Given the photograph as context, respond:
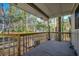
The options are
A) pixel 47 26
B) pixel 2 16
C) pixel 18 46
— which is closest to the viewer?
pixel 18 46

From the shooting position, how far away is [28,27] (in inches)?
191

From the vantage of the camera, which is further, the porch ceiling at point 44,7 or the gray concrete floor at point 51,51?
the porch ceiling at point 44,7

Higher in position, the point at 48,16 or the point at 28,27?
the point at 48,16

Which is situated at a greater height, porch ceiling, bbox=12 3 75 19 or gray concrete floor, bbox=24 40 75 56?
porch ceiling, bbox=12 3 75 19

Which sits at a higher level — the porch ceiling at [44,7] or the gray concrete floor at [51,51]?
the porch ceiling at [44,7]

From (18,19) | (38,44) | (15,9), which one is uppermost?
(15,9)

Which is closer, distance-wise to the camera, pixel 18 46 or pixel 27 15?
pixel 18 46

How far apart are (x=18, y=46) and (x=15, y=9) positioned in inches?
45.7

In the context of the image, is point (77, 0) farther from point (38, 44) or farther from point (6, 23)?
point (38, 44)

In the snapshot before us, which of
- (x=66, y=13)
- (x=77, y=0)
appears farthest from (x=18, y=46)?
(x=66, y=13)

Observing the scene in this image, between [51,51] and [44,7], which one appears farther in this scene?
[44,7]

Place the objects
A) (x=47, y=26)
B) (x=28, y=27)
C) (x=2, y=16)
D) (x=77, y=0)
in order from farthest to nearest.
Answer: (x=47, y=26), (x=28, y=27), (x=2, y=16), (x=77, y=0)

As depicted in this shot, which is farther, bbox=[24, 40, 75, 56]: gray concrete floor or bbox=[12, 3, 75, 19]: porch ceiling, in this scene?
bbox=[12, 3, 75, 19]: porch ceiling

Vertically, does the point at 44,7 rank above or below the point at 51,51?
above
